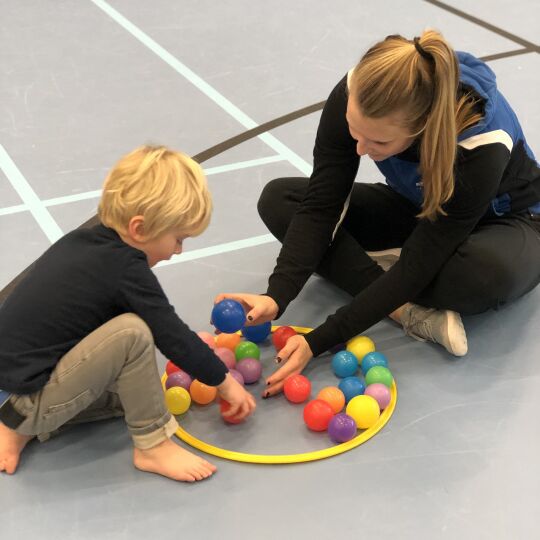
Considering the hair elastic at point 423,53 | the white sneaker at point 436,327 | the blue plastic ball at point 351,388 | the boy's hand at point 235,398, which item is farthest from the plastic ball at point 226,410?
the hair elastic at point 423,53

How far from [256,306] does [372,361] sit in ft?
0.94

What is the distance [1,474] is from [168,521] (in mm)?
353

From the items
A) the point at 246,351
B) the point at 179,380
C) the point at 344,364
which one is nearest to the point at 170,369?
the point at 179,380

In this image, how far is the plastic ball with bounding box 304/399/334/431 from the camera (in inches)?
62.9

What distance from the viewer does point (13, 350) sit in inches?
55.2

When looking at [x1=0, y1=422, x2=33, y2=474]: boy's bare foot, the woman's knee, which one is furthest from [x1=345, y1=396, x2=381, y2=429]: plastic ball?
[x1=0, y1=422, x2=33, y2=474]: boy's bare foot

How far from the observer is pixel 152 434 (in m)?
1.51

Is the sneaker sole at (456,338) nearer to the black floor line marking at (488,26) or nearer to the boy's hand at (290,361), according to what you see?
the boy's hand at (290,361)

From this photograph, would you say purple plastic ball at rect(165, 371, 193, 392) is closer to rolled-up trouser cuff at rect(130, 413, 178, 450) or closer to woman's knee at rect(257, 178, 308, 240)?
rolled-up trouser cuff at rect(130, 413, 178, 450)

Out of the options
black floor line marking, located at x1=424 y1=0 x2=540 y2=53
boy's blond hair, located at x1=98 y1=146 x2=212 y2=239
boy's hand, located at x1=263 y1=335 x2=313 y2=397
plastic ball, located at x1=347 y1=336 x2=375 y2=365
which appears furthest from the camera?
black floor line marking, located at x1=424 y1=0 x2=540 y2=53

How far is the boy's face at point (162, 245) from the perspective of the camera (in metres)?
1.44

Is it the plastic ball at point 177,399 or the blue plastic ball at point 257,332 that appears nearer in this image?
the plastic ball at point 177,399

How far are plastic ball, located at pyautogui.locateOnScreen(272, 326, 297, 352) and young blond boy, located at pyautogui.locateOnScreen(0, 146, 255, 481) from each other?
0.37 meters

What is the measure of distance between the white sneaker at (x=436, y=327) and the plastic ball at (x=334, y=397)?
30 centimetres
